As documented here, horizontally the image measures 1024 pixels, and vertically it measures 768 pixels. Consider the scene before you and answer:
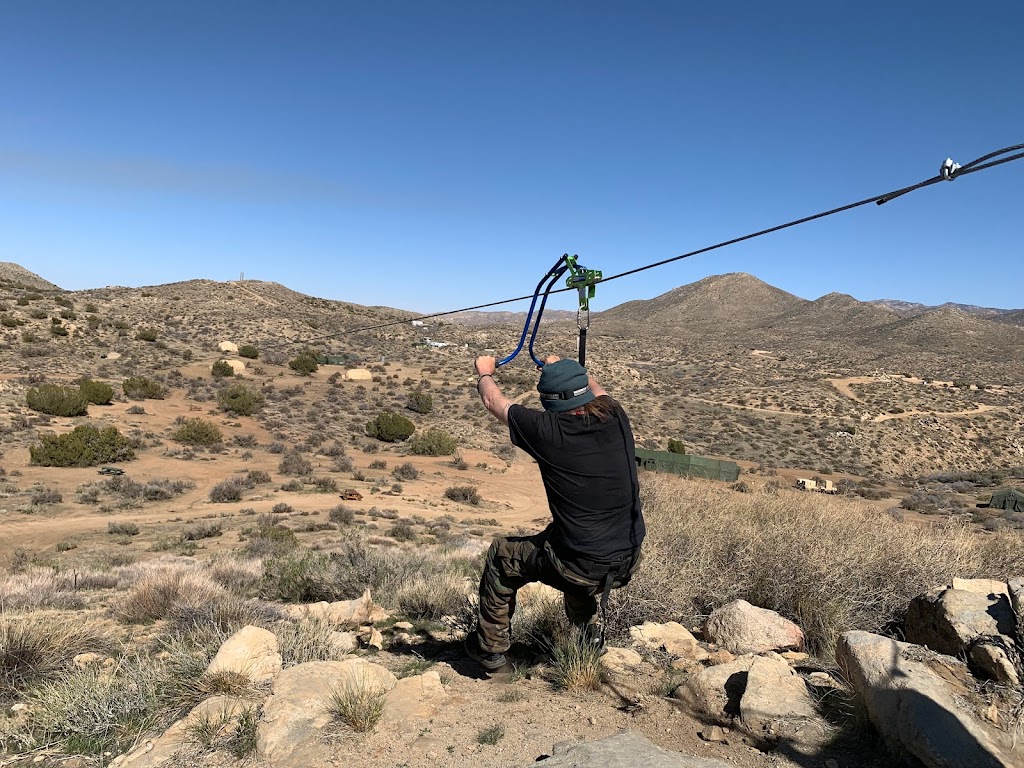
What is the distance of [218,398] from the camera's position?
2925 centimetres

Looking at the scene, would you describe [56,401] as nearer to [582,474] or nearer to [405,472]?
[405,472]

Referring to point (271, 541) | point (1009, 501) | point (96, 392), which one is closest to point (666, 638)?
point (271, 541)

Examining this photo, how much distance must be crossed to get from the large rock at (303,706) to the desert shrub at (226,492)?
14.7 metres

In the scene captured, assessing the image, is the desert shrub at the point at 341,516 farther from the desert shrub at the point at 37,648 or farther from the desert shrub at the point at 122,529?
the desert shrub at the point at 37,648

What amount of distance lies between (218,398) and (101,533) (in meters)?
17.5

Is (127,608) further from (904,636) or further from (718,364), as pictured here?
(718,364)

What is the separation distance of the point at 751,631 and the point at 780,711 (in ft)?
4.84

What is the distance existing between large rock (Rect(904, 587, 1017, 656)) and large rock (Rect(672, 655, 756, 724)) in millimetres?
1263

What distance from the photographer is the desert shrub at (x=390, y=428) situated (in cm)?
2722

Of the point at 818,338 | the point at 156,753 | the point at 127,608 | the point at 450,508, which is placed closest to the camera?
the point at 156,753

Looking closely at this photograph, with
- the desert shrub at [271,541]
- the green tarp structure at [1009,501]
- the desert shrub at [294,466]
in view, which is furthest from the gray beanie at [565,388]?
the green tarp structure at [1009,501]

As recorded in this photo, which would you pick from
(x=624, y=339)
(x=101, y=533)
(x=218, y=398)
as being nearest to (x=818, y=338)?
(x=624, y=339)

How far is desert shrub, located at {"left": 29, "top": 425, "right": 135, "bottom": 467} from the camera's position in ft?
60.3

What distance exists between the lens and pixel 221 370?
34062 mm
